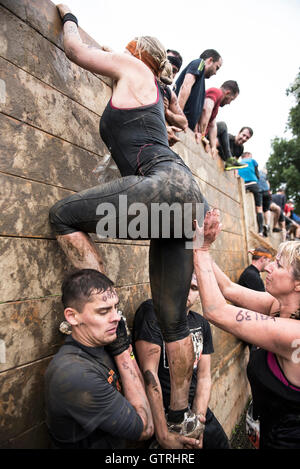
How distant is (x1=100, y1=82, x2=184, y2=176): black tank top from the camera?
5.02 feet

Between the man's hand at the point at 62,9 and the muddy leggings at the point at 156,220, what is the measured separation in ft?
4.50

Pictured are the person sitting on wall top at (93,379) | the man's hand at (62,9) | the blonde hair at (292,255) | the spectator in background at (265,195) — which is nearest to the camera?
the person sitting on wall top at (93,379)

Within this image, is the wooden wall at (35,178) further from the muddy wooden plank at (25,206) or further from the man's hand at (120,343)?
the man's hand at (120,343)

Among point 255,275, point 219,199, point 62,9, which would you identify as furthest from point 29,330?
point 255,275

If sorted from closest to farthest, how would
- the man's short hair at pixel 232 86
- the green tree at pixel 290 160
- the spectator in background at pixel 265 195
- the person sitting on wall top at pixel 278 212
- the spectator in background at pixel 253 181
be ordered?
1. the man's short hair at pixel 232 86
2. the spectator in background at pixel 253 181
3. the spectator in background at pixel 265 195
4. the person sitting on wall top at pixel 278 212
5. the green tree at pixel 290 160

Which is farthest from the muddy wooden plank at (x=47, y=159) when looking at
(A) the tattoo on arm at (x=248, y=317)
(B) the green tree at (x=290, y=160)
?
(B) the green tree at (x=290, y=160)

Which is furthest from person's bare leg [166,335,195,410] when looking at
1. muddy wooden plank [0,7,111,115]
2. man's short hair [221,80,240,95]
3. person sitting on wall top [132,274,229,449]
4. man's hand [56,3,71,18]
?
man's short hair [221,80,240,95]

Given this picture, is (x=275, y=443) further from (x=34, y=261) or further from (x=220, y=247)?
(x=220, y=247)

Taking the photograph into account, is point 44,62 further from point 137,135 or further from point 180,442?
point 180,442

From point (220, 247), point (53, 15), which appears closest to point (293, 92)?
point (220, 247)

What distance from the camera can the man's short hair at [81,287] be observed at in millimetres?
1519

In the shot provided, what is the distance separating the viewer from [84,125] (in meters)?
2.16

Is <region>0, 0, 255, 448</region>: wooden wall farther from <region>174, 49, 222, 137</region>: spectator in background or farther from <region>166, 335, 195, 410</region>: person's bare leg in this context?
<region>174, 49, 222, 137</region>: spectator in background

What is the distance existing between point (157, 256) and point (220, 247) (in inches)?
133
